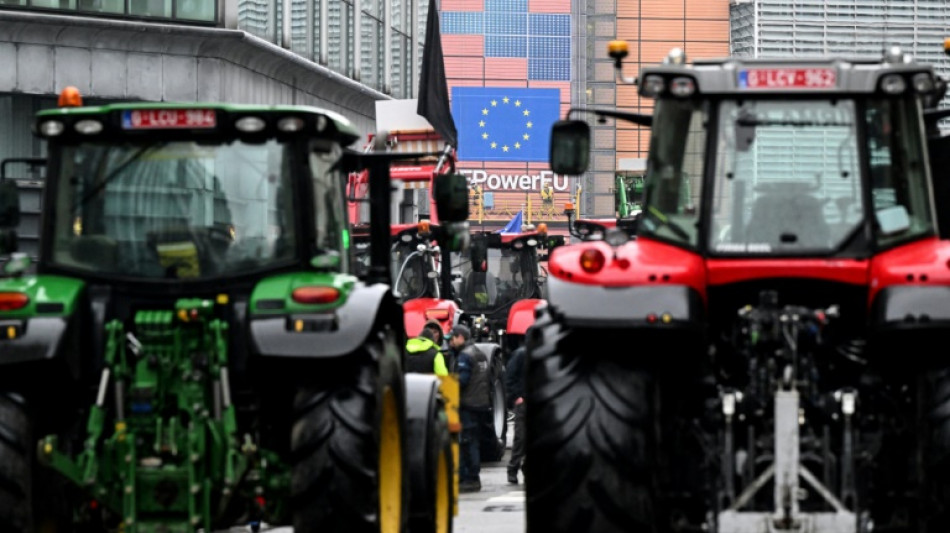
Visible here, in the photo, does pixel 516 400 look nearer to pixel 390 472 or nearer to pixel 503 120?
pixel 390 472

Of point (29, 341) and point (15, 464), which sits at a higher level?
point (29, 341)

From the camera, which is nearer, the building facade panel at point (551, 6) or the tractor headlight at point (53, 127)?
the tractor headlight at point (53, 127)

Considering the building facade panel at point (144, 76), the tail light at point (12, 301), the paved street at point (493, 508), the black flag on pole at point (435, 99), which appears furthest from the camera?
the building facade panel at point (144, 76)

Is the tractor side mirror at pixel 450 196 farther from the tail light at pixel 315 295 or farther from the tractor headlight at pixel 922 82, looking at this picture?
the tractor headlight at pixel 922 82

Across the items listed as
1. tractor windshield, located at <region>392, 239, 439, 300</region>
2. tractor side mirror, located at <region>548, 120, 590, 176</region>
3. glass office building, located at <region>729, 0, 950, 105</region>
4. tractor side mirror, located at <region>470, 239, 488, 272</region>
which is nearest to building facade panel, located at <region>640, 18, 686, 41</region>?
glass office building, located at <region>729, 0, 950, 105</region>

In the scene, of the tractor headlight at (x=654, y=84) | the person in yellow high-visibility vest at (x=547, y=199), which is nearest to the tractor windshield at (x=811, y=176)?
the tractor headlight at (x=654, y=84)

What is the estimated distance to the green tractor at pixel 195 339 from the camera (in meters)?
10.6

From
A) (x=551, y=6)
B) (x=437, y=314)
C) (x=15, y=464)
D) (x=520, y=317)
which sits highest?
(x=551, y=6)

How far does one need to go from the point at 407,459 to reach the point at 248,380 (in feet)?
5.31

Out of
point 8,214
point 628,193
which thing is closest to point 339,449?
point 8,214

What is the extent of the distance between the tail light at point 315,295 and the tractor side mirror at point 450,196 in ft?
4.74

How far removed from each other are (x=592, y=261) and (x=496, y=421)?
1765 cm

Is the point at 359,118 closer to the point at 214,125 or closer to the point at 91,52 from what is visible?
the point at 91,52

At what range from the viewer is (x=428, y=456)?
41.3ft
